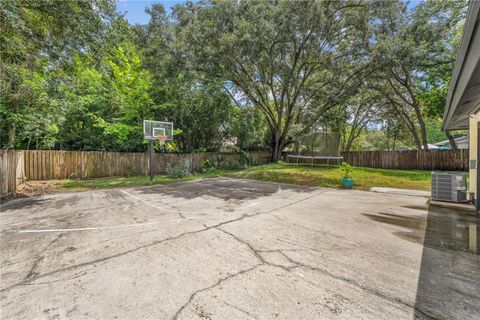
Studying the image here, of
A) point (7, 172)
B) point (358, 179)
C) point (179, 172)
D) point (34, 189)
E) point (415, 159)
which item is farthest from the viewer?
point (415, 159)

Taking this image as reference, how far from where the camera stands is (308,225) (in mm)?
4070

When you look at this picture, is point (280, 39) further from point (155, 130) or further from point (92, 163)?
point (92, 163)

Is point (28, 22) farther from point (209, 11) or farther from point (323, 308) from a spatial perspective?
point (323, 308)

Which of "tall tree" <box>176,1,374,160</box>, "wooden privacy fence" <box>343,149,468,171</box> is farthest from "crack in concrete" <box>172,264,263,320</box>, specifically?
"wooden privacy fence" <box>343,149,468,171</box>

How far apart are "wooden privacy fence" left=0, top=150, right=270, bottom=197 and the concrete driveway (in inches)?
104

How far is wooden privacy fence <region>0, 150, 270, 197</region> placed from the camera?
6746 millimetres

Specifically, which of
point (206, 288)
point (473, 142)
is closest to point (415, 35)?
point (473, 142)

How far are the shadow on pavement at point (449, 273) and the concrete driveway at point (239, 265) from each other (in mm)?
13

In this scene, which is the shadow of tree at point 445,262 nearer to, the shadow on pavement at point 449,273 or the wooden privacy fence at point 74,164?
the shadow on pavement at point 449,273

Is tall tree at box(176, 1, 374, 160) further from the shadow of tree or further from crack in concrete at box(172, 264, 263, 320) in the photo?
crack in concrete at box(172, 264, 263, 320)

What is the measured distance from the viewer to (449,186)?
5.68 metres

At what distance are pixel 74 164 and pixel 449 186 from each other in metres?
14.9

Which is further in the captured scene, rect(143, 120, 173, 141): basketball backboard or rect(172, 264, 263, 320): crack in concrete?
rect(143, 120, 173, 141): basketball backboard

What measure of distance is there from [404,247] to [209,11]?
12.8m
